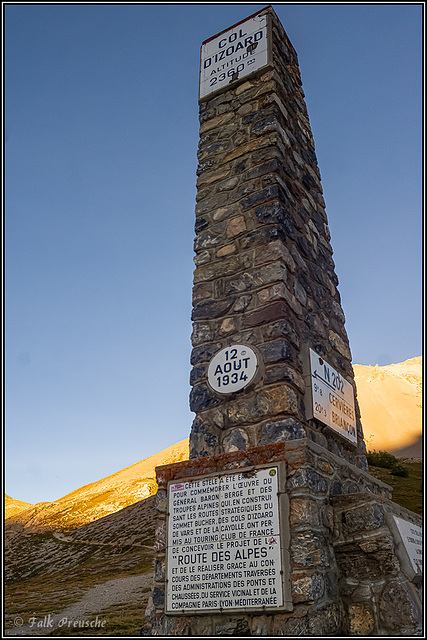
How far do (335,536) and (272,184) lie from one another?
3069mm

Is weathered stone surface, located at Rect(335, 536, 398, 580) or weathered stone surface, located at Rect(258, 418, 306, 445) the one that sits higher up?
weathered stone surface, located at Rect(258, 418, 306, 445)

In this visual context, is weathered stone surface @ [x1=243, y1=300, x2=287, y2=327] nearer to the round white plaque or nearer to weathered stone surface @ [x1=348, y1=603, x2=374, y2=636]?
the round white plaque

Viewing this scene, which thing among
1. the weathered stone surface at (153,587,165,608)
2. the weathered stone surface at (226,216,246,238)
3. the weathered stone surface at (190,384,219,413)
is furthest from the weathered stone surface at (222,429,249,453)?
the weathered stone surface at (226,216,246,238)

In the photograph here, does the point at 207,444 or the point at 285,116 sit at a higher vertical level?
the point at 285,116

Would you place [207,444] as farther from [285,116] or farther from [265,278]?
[285,116]

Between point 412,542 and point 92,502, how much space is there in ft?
54.2

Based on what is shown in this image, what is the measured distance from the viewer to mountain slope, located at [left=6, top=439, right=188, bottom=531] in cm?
1683

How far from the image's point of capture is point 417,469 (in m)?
22.3

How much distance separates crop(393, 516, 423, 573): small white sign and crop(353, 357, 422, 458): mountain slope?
27.2 m

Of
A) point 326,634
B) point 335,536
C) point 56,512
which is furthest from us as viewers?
point 56,512

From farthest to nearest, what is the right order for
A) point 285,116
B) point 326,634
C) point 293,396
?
point 285,116, point 293,396, point 326,634

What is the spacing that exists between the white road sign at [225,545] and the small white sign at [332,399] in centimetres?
93

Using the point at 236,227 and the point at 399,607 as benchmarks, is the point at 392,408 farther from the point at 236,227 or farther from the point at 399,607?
the point at 399,607

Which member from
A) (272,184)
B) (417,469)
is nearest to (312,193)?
(272,184)
